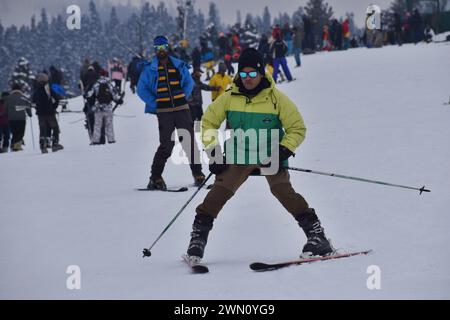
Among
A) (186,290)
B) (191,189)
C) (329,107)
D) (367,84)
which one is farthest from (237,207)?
(367,84)

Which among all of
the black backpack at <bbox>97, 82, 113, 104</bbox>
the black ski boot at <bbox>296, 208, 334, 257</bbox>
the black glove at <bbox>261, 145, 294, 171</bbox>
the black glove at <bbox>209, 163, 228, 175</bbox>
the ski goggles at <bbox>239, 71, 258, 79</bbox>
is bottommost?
the black ski boot at <bbox>296, 208, 334, 257</bbox>

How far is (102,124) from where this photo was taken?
1599cm

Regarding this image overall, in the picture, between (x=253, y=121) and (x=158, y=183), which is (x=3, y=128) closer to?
(x=158, y=183)

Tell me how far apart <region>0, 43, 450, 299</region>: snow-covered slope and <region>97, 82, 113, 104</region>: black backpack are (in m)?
1.32

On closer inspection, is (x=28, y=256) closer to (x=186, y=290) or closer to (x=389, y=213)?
(x=186, y=290)

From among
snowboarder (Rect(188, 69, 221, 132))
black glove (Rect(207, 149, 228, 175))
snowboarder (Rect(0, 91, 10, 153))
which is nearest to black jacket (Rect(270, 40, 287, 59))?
snowboarder (Rect(188, 69, 221, 132))

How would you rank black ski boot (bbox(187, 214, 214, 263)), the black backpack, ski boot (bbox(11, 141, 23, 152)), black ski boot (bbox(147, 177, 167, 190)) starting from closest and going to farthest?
black ski boot (bbox(187, 214, 214, 263)), black ski boot (bbox(147, 177, 167, 190)), the black backpack, ski boot (bbox(11, 141, 23, 152))

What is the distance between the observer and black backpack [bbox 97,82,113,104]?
15.4 metres

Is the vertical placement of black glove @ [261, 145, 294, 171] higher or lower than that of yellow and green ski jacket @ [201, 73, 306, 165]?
lower

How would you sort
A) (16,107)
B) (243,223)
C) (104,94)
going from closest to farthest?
(243,223) → (104,94) → (16,107)

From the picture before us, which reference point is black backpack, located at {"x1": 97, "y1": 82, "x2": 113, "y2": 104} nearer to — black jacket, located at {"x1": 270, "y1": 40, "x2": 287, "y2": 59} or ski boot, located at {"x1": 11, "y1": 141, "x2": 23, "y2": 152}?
ski boot, located at {"x1": 11, "y1": 141, "x2": 23, "y2": 152}

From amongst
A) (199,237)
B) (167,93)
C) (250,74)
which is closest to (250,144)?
(250,74)

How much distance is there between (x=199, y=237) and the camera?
5227 millimetres

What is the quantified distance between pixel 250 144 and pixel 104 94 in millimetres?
10641
